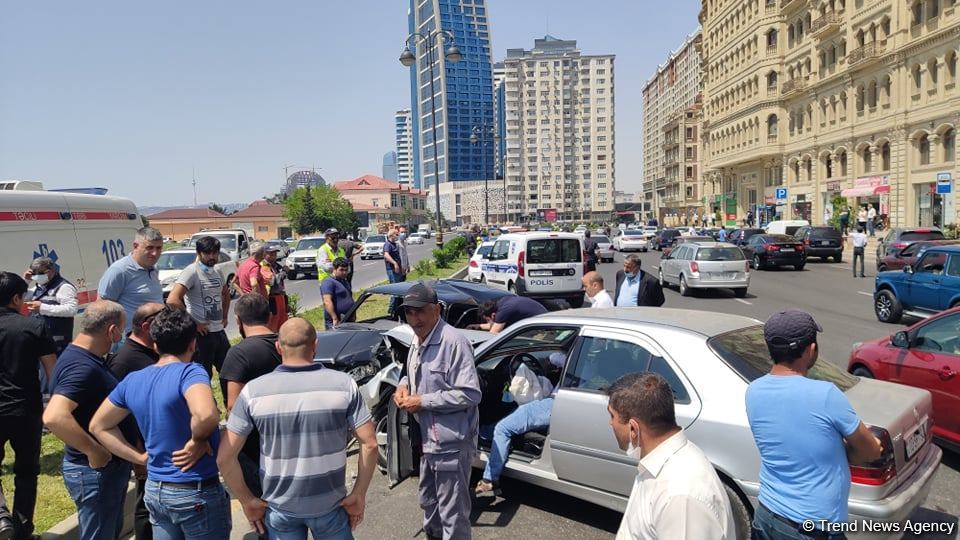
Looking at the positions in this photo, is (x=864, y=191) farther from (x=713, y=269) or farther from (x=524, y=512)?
(x=524, y=512)

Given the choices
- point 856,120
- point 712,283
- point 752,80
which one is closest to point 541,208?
point 752,80

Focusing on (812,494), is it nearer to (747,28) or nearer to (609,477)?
(609,477)

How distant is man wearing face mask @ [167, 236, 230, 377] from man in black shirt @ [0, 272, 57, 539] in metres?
2.02

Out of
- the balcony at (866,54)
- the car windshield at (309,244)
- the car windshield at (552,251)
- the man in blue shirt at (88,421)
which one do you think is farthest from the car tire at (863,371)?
the balcony at (866,54)

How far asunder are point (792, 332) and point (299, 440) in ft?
7.25

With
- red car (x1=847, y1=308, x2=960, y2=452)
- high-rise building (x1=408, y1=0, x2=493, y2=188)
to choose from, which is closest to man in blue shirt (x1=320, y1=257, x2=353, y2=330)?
red car (x1=847, y1=308, x2=960, y2=452)

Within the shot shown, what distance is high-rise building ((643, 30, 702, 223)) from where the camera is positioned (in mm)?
102125

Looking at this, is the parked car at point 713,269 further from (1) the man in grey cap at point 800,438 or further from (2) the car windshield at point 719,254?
(1) the man in grey cap at point 800,438

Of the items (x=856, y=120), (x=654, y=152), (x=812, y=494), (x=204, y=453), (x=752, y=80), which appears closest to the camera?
(x=812, y=494)

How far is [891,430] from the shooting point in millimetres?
3299

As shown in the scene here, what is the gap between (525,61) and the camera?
496 ft

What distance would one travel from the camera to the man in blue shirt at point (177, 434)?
9.60ft

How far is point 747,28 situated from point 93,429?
2623 inches

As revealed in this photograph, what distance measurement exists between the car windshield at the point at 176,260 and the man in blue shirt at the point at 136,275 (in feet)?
41.5
